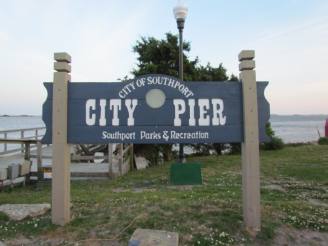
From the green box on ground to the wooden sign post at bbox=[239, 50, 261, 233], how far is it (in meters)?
2.73

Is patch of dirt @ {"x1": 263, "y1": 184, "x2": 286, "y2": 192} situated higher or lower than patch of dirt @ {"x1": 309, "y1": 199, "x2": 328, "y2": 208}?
higher

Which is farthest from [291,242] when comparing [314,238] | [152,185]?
[152,185]

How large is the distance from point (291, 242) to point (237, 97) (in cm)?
188

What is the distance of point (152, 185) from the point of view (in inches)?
376

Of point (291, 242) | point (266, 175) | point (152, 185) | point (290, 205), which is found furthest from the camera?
point (266, 175)

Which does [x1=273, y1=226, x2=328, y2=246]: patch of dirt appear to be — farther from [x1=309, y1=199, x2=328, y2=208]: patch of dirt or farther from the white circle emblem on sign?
the white circle emblem on sign

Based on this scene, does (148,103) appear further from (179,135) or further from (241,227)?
(241,227)

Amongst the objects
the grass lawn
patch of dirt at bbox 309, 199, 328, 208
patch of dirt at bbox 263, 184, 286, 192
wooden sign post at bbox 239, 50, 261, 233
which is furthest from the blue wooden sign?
patch of dirt at bbox 263, 184, 286, 192

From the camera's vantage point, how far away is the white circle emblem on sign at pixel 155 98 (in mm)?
4967

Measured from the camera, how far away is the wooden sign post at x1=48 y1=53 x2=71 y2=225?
4.89 metres

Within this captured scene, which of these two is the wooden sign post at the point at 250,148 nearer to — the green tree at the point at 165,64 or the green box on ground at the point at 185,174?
the green box on ground at the point at 185,174

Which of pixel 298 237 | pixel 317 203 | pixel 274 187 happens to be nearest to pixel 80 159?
pixel 274 187

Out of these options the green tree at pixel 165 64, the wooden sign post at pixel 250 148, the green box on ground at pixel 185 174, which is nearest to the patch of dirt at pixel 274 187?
the green box on ground at pixel 185 174

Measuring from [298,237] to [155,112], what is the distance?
7.68 ft
